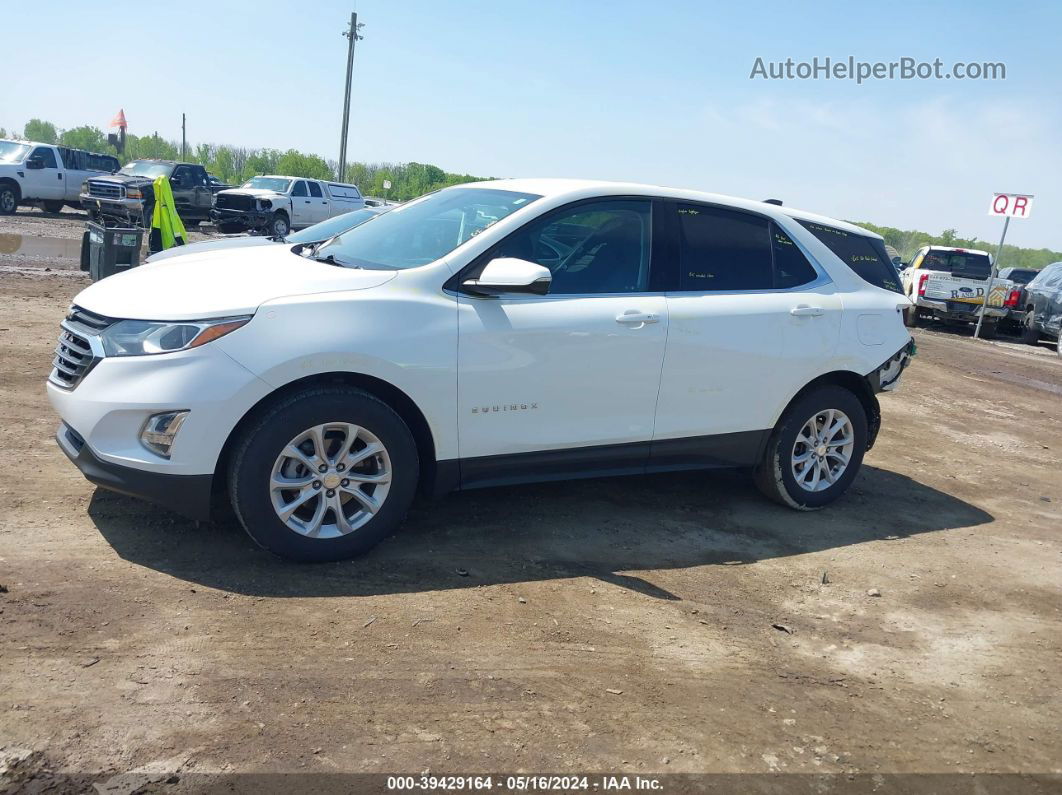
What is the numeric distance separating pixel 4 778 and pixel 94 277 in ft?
32.5

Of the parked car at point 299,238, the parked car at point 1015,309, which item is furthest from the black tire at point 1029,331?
the parked car at point 299,238

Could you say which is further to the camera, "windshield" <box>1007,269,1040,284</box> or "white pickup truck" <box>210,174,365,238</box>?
"windshield" <box>1007,269,1040,284</box>

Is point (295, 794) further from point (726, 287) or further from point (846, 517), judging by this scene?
point (846, 517)

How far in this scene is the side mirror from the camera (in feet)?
14.2

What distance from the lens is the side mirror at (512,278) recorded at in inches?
170

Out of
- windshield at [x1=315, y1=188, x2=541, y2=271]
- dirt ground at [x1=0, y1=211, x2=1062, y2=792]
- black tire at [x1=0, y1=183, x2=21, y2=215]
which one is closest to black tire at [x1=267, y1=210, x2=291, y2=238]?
black tire at [x1=0, y1=183, x2=21, y2=215]

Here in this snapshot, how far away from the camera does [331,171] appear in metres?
64.0

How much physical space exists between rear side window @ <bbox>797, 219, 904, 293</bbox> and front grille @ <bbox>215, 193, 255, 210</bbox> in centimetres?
2173

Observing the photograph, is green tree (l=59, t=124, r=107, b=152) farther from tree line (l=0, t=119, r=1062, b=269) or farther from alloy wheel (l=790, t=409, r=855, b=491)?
alloy wheel (l=790, t=409, r=855, b=491)

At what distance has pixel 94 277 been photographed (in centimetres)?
1138

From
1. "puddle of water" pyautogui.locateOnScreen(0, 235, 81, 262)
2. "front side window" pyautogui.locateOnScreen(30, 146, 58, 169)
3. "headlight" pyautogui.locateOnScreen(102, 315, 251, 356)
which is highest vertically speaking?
"front side window" pyautogui.locateOnScreen(30, 146, 58, 169)

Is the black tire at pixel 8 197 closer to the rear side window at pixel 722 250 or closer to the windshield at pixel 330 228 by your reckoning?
the windshield at pixel 330 228

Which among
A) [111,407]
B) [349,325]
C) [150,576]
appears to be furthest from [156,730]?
[349,325]

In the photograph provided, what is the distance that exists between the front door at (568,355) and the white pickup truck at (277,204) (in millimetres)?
20295
